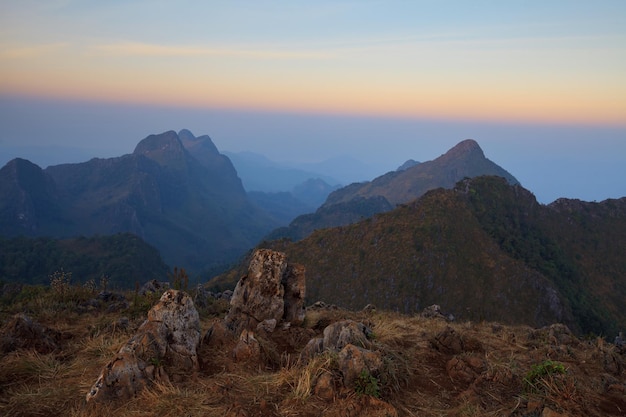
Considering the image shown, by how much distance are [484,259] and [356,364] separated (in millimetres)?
37569

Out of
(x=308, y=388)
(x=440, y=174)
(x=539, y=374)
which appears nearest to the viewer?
(x=308, y=388)

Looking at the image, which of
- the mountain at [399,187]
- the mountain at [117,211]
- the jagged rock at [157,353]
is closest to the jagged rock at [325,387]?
the jagged rock at [157,353]

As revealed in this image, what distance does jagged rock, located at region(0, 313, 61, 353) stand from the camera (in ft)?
21.9

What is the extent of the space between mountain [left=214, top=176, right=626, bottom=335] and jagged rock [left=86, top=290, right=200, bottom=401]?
29.1 meters

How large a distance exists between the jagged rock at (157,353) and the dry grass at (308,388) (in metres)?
0.21

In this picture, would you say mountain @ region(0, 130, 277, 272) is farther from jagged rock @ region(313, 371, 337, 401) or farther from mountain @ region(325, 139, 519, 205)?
jagged rock @ region(313, 371, 337, 401)

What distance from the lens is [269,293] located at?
26.6 ft

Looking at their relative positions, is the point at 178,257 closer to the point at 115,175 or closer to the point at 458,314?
the point at 115,175

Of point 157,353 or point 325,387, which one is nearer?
point 325,387

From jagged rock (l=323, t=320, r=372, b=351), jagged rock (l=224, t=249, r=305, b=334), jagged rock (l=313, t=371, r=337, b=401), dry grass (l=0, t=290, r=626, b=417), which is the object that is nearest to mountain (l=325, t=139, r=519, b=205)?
jagged rock (l=224, t=249, r=305, b=334)

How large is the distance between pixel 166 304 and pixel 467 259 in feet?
123

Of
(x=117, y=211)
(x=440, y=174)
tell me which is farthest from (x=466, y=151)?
(x=117, y=211)

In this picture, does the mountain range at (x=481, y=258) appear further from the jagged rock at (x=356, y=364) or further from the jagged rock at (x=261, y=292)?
the jagged rock at (x=356, y=364)

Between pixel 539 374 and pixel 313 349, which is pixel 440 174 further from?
pixel 313 349
